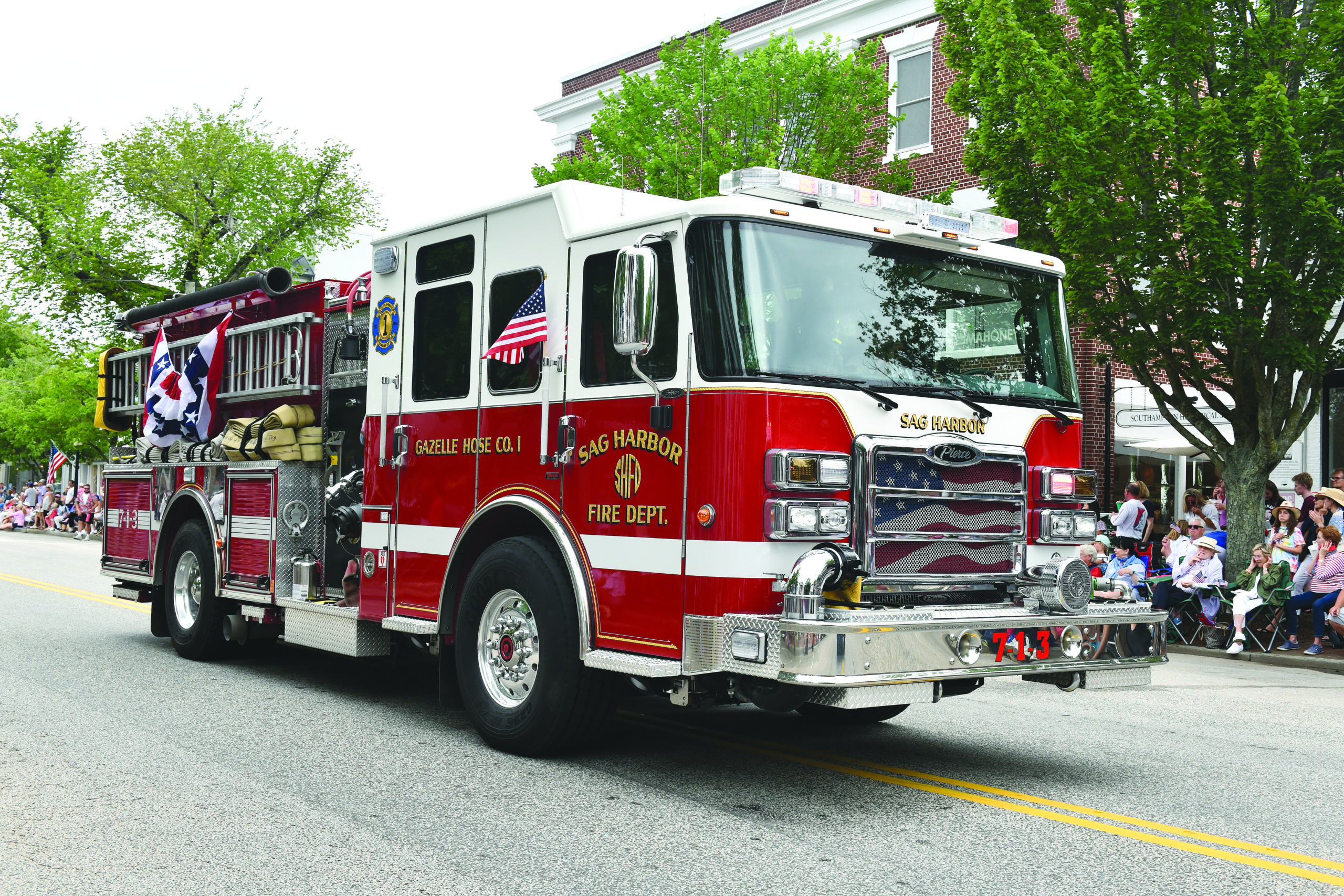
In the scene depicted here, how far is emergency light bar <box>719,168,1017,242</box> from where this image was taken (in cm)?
584

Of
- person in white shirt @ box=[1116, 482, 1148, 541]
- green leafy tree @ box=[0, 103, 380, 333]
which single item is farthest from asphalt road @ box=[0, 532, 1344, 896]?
green leafy tree @ box=[0, 103, 380, 333]

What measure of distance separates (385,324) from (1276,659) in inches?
387

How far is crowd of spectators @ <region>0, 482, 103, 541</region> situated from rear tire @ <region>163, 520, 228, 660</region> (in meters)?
30.0

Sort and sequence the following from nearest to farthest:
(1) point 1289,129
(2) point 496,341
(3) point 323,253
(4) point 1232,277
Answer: (2) point 496,341 < (1) point 1289,129 < (4) point 1232,277 < (3) point 323,253

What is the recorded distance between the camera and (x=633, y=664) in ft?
18.6

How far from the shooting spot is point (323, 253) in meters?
37.0

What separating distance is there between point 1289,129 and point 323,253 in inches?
1174

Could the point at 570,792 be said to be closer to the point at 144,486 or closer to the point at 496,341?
the point at 496,341

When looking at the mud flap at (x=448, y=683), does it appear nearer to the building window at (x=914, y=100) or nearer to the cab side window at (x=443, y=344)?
the cab side window at (x=443, y=344)

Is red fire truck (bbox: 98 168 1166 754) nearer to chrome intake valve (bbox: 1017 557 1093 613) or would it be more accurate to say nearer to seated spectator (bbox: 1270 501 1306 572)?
chrome intake valve (bbox: 1017 557 1093 613)

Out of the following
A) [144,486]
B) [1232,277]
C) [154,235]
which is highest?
[154,235]

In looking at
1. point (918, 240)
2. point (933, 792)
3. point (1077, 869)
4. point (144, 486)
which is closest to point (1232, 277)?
point (918, 240)

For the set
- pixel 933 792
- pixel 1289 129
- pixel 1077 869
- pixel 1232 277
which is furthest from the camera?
pixel 1232 277

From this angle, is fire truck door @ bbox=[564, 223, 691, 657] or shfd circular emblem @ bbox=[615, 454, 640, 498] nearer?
fire truck door @ bbox=[564, 223, 691, 657]
